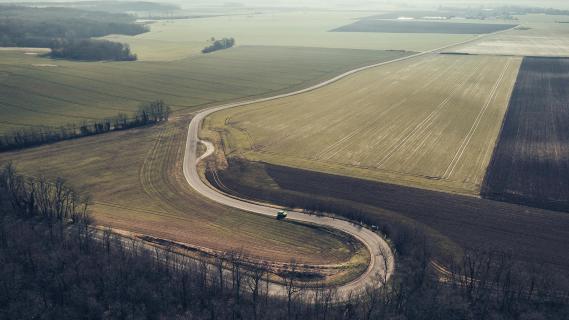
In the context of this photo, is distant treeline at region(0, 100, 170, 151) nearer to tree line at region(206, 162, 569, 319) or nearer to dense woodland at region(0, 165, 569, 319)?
dense woodland at region(0, 165, 569, 319)

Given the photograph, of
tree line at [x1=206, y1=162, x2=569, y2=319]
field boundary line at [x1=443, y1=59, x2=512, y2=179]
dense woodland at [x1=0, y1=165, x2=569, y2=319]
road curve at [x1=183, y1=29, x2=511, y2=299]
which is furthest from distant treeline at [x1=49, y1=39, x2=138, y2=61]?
tree line at [x1=206, y1=162, x2=569, y2=319]

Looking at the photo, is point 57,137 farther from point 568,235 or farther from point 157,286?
point 568,235

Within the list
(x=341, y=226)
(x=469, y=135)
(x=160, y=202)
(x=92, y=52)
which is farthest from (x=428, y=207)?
(x=92, y=52)

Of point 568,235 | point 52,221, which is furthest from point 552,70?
point 52,221

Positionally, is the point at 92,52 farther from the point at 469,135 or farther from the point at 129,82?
the point at 469,135

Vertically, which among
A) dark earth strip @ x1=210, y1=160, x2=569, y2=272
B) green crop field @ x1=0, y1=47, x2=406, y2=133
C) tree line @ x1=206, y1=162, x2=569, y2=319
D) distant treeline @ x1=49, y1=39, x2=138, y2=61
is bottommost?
tree line @ x1=206, y1=162, x2=569, y2=319

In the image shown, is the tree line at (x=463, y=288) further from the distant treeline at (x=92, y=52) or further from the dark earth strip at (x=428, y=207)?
the distant treeline at (x=92, y=52)
